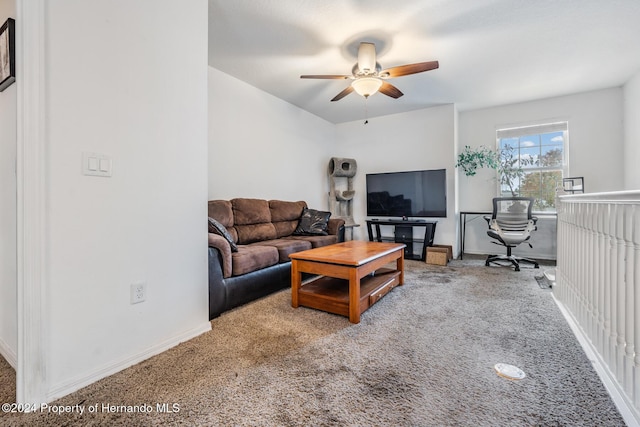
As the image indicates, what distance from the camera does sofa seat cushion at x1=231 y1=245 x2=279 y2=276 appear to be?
241 centimetres

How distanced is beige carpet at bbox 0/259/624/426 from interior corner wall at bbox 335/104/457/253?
2774 millimetres

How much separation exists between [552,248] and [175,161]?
5271mm

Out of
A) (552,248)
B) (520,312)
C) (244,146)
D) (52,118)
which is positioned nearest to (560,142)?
(552,248)

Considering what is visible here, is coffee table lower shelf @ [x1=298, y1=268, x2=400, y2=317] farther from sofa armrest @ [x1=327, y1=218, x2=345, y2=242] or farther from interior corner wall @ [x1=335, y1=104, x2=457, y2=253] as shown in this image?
interior corner wall @ [x1=335, y1=104, x2=457, y2=253]

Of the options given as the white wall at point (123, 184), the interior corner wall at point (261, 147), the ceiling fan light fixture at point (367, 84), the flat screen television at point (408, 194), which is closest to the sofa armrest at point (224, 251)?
the white wall at point (123, 184)

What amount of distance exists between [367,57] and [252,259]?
2.15 metres

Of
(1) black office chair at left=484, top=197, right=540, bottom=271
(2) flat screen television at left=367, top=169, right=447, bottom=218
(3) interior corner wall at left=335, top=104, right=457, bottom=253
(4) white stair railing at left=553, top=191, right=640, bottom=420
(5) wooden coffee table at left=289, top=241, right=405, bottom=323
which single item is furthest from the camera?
(3) interior corner wall at left=335, top=104, right=457, bottom=253

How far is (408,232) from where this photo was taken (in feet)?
15.9

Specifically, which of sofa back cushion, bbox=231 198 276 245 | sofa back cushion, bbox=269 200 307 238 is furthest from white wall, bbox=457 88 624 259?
sofa back cushion, bbox=231 198 276 245

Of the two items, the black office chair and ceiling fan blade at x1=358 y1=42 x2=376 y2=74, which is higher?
ceiling fan blade at x1=358 y1=42 x2=376 y2=74

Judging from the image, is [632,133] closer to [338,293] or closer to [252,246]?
[338,293]

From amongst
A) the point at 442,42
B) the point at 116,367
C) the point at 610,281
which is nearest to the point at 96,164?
the point at 116,367

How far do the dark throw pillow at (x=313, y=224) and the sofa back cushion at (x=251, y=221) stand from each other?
440 millimetres

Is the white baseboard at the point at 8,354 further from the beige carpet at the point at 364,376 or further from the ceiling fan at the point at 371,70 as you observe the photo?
the ceiling fan at the point at 371,70
